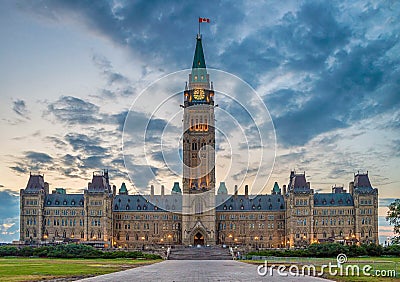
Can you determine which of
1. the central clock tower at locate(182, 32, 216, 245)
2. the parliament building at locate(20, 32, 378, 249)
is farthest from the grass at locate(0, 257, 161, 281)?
the central clock tower at locate(182, 32, 216, 245)

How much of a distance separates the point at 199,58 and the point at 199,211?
156ft

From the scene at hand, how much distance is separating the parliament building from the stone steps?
97.4ft

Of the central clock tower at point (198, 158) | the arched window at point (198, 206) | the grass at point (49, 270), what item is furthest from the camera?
the arched window at point (198, 206)

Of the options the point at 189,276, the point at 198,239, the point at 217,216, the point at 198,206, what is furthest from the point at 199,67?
the point at 189,276

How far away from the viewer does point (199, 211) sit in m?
167

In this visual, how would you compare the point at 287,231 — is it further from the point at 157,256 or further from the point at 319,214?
the point at 157,256

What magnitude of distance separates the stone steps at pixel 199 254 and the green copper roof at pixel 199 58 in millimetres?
65876

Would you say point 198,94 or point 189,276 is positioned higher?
point 198,94

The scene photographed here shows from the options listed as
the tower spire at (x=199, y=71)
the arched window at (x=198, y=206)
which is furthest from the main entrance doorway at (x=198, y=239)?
the tower spire at (x=199, y=71)

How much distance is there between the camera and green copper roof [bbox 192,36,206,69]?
18112 centimetres

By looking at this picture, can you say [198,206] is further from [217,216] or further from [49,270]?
[49,270]

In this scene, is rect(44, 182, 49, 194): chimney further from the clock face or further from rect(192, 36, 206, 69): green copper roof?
rect(192, 36, 206, 69): green copper roof

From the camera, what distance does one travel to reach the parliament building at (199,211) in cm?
16250

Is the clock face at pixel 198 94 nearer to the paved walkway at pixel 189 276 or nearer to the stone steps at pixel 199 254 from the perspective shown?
the stone steps at pixel 199 254
